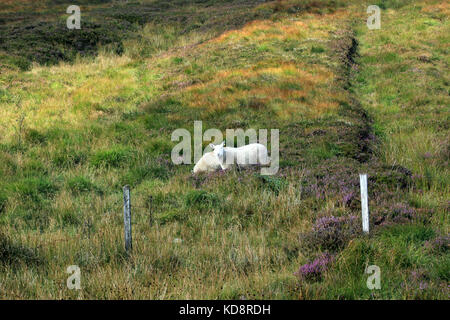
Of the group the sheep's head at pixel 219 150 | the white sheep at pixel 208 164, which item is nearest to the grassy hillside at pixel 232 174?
the white sheep at pixel 208 164

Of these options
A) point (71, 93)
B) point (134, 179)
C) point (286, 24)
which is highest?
point (286, 24)

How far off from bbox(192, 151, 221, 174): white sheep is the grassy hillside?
48 cm

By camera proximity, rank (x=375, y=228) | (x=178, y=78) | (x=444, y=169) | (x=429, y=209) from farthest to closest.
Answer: (x=178, y=78) < (x=444, y=169) < (x=429, y=209) < (x=375, y=228)

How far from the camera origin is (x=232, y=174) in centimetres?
1016

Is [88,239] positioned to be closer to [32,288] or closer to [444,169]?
[32,288]

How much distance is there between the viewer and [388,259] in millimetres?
5621

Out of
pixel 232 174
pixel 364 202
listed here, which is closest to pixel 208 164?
pixel 232 174

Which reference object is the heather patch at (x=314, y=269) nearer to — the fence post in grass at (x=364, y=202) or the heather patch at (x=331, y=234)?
the heather patch at (x=331, y=234)

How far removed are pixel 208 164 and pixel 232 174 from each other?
3.20 feet

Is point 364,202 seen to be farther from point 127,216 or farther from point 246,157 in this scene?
point 246,157

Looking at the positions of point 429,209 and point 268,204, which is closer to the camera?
point 429,209

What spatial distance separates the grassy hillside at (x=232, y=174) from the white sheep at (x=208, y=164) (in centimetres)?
48

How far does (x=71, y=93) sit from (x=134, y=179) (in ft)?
35.0

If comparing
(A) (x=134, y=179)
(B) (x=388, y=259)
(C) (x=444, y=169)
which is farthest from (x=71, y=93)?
(B) (x=388, y=259)
